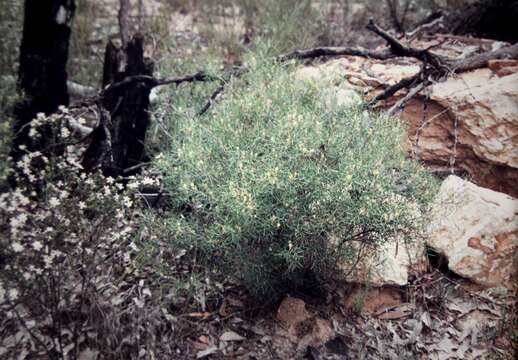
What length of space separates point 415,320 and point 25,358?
2178 mm

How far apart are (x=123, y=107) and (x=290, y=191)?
1.97 m

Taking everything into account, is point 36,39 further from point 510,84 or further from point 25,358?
point 510,84

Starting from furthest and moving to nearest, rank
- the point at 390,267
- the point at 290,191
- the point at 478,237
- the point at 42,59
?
the point at 42,59
the point at 478,237
the point at 390,267
the point at 290,191

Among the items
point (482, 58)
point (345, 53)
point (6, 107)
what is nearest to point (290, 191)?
point (345, 53)

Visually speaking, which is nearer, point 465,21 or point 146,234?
point 146,234

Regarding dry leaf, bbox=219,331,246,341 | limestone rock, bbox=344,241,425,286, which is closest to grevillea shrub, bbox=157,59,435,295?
limestone rock, bbox=344,241,425,286

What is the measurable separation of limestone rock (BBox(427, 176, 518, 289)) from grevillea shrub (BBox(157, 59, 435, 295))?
0.50m

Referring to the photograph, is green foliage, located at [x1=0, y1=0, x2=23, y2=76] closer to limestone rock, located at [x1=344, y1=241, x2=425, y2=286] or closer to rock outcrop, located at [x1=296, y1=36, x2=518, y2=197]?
rock outcrop, located at [x1=296, y1=36, x2=518, y2=197]

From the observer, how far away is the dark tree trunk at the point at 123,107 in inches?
142

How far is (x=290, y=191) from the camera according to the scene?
2238 mm

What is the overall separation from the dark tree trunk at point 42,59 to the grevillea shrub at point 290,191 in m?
1.79

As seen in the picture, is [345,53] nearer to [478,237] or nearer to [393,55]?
[393,55]

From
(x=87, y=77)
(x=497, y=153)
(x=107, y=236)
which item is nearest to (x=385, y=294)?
(x=497, y=153)

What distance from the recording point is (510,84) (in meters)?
3.45
